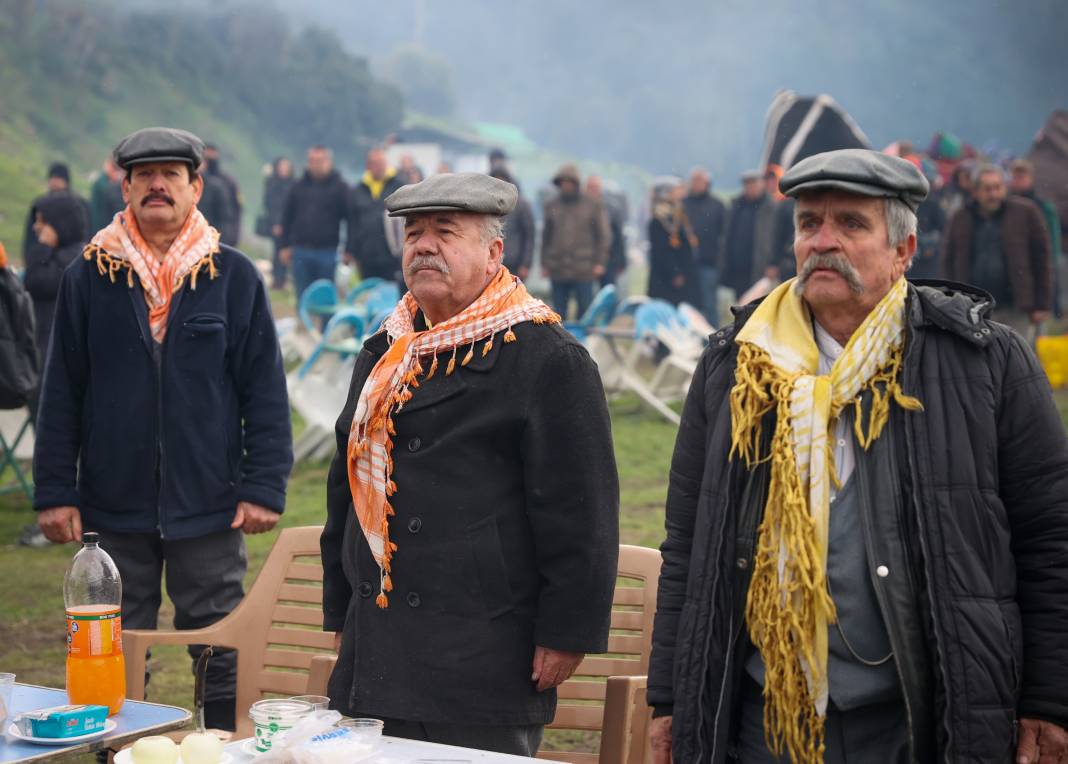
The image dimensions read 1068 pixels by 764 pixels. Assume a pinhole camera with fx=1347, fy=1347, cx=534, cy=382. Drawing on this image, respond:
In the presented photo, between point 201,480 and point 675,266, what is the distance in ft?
40.4

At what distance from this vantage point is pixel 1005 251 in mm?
10516

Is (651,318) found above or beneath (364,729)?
A: above

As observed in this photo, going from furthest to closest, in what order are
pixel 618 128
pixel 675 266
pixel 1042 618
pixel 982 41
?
pixel 618 128 < pixel 982 41 < pixel 675 266 < pixel 1042 618

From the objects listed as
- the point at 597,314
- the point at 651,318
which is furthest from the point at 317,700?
the point at 651,318

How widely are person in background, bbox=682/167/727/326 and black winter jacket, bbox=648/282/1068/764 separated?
13.4m

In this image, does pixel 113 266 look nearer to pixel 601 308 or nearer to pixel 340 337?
pixel 340 337

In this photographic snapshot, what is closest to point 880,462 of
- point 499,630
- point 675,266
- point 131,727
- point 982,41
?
point 499,630

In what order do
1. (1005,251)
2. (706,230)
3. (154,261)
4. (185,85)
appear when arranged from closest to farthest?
(154,261) → (1005,251) → (706,230) → (185,85)

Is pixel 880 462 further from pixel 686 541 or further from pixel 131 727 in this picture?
pixel 131 727

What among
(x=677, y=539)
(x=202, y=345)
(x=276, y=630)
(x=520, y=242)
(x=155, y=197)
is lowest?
(x=276, y=630)

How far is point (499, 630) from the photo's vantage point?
3.12 m

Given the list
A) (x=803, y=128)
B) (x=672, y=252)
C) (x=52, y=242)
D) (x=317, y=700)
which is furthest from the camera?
(x=803, y=128)

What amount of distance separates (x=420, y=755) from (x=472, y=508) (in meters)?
0.64

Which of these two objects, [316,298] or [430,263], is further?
[316,298]
